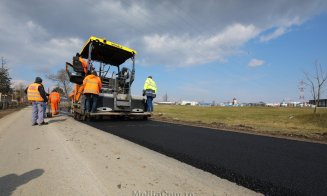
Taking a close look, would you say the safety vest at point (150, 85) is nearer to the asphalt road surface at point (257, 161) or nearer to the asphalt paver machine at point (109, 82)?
the asphalt paver machine at point (109, 82)

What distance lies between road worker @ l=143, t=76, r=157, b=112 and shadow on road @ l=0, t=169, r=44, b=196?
8206mm

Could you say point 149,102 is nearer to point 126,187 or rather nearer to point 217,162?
point 217,162

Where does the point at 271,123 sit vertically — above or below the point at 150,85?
below

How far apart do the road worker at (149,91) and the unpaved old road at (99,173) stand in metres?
6.49

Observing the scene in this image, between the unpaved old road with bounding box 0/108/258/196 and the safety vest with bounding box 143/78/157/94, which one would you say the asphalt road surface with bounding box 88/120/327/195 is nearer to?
the unpaved old road with bounding box 0/108/258/196

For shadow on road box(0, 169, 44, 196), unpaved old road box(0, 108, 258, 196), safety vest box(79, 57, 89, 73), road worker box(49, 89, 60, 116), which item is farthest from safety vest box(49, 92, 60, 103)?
shadow on road box(0, 169, 44, 196)

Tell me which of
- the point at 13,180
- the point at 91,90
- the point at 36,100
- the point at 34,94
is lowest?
the point at 13,180

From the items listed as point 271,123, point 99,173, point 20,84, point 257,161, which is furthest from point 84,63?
point 20,84

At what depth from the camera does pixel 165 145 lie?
18.6 ft

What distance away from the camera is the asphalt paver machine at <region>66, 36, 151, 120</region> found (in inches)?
415

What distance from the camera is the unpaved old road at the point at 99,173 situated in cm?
298

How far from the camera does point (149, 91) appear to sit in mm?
11945

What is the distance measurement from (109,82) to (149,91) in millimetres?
1727

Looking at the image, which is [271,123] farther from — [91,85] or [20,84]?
[20,84]
